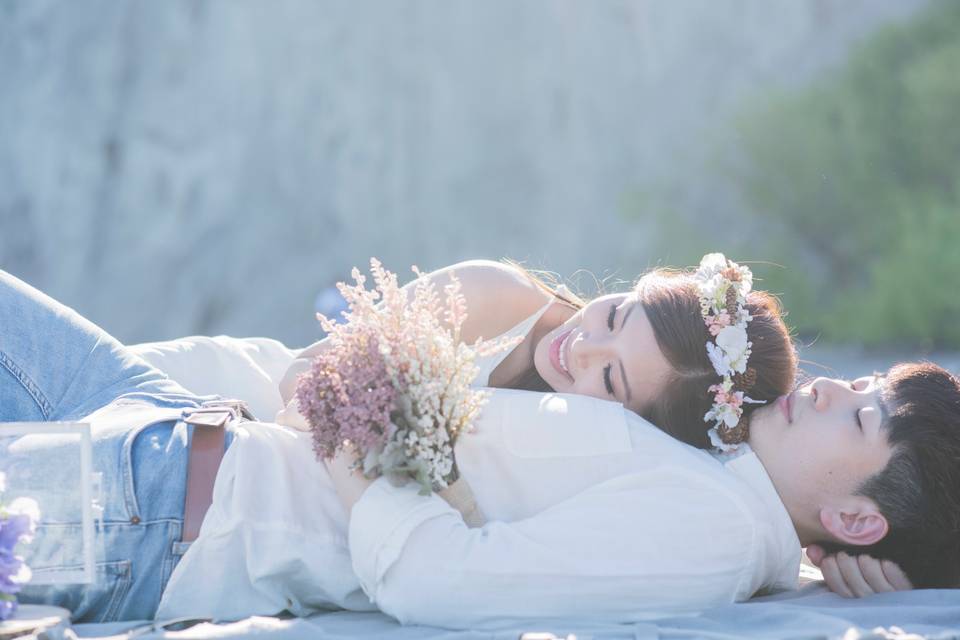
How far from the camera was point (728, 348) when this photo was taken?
3.23 metres

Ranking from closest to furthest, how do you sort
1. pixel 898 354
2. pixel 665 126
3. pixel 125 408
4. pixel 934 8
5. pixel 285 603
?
pixel 285 603, pixel 125 408, pixel 898 354, pixel 934 8, pixel 665 126

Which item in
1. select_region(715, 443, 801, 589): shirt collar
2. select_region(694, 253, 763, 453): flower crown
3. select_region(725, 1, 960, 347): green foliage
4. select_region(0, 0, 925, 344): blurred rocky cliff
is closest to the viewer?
select_region(715, 443, 801, 589): shirt collar

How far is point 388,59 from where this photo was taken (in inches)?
504

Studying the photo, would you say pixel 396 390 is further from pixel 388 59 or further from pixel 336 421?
pixel 388 59

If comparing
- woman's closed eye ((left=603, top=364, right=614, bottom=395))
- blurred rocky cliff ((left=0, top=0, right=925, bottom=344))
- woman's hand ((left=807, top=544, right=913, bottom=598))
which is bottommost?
woman's hand ((left=807, top=544, right=913, bottom=598))

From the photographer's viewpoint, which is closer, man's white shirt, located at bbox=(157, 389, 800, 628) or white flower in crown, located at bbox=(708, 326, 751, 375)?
man's white shirt, located at bbox=(157, 389, 800, 628)

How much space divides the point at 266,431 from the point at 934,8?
1162 cm

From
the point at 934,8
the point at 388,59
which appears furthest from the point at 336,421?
the point at 934,8

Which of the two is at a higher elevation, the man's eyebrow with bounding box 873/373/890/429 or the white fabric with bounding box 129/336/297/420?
the white fabric with bounding box 129/336/297/420

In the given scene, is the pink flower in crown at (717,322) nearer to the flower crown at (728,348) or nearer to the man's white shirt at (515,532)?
the flower crown at (728,348)

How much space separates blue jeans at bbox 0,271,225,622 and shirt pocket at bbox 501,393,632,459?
0.90 m

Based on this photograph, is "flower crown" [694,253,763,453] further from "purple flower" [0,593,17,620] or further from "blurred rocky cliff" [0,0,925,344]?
"blurred rocky cliff" [0,0,925,344]

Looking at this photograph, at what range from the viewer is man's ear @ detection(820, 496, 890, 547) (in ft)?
10.1

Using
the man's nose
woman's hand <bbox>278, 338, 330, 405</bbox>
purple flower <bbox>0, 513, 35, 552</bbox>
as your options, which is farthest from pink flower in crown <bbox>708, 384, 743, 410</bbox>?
purple flower <bbox>0, 513, 35, 552</bbox>
